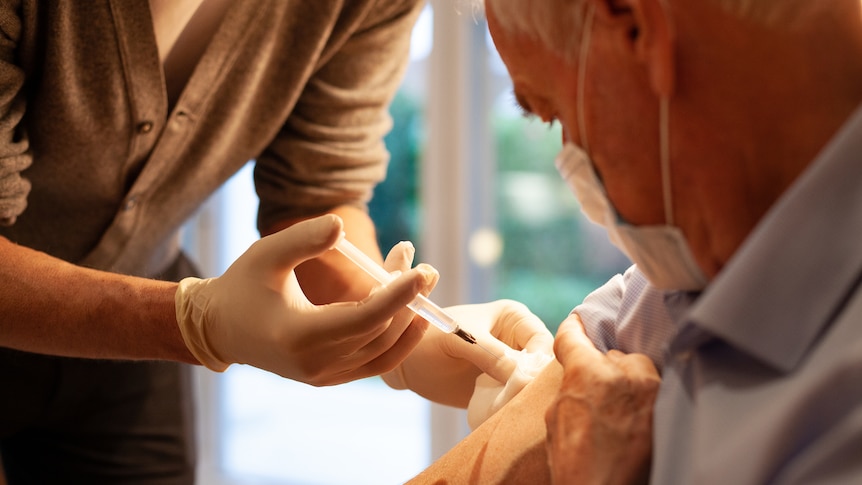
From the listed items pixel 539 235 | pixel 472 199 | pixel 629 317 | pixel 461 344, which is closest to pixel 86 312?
pixel 461 344

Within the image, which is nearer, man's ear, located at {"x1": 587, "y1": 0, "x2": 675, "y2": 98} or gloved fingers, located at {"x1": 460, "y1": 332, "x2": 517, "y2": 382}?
man's ear, located at {"x1": 587, "y1": 0, "x2": 675, "y2": 98}

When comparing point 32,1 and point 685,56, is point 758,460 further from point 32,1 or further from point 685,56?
point 32,1

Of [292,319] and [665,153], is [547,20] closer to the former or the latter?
[665,153]

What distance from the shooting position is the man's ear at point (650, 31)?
0.79 metres

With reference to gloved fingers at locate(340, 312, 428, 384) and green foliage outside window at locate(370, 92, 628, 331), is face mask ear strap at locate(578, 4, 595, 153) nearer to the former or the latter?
gloved fingers at locate(340, 312, 428, 384)

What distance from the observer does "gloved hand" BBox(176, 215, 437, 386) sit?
1.10 metres

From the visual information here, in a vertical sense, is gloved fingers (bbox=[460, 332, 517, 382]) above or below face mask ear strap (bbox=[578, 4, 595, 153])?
below

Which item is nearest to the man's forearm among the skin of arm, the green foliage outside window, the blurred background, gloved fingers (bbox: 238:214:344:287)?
gloved fingers (bbox: 238:214:344:287)

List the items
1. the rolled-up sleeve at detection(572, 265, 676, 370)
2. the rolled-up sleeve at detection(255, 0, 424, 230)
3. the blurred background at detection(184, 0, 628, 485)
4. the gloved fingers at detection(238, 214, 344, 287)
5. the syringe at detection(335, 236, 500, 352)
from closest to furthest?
1. the rolled-up sleeve at detection(572, 265, 676, 370)
2. the gloved fingers at detection(238, 214, 344, 287)
3. the syringe at detection(335, 236, 500, 352)
4. the rolled-up sleeve at detection(255, 0, 424, 230)
5. the blurred background at detection(184, 0, 628, 485)

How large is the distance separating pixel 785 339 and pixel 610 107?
29 cm

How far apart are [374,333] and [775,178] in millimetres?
591

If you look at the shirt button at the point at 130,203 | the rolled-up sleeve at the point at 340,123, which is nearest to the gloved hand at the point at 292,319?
the shirt button at the point at 130,203

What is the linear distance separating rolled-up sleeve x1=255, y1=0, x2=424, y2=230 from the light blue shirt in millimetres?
1070

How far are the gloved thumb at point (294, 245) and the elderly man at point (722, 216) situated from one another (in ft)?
1.10
